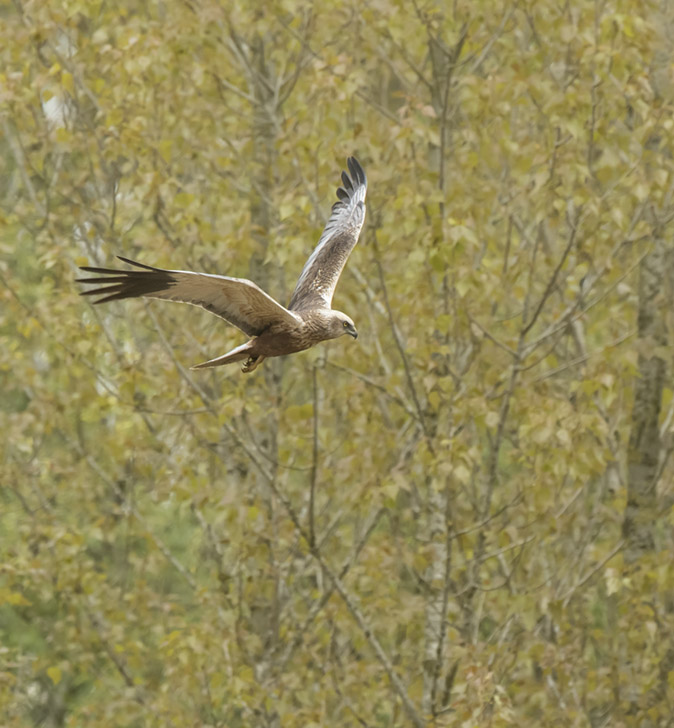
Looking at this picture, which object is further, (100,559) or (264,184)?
(100,559)

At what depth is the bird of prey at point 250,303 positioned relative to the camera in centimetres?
596

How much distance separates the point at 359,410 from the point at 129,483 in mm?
3482

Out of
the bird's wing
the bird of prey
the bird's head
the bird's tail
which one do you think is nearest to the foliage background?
the bird's wing

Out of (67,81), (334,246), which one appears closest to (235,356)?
(334,246)

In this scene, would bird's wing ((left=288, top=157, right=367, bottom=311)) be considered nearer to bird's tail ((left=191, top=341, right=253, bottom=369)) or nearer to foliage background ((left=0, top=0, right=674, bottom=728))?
foliage background ((left=0, top=0, right=674, bottom=728))

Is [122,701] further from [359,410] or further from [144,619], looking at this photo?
[359,410]

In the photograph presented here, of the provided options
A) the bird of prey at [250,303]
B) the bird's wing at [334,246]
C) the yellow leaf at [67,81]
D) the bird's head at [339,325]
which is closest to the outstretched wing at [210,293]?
the bird of prey at [250,303]

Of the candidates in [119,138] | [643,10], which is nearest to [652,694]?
[643,10]

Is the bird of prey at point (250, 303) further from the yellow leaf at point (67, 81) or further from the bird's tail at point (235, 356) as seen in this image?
the yellow leaf at point (67, 81)

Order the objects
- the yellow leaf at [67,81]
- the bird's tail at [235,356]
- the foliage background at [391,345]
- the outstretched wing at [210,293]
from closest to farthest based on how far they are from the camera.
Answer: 1. the outstretched wing at [210,293]
2. the bird's tail at [235,356]
3. the foliage background at [391,345]
4. the yellow leaf at [67,81]

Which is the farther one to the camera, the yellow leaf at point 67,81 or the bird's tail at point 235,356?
the yellow leaf at point 67,81

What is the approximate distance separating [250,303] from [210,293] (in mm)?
212

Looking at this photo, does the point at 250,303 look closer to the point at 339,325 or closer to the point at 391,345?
the point at 339,325

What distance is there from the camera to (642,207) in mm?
9961
